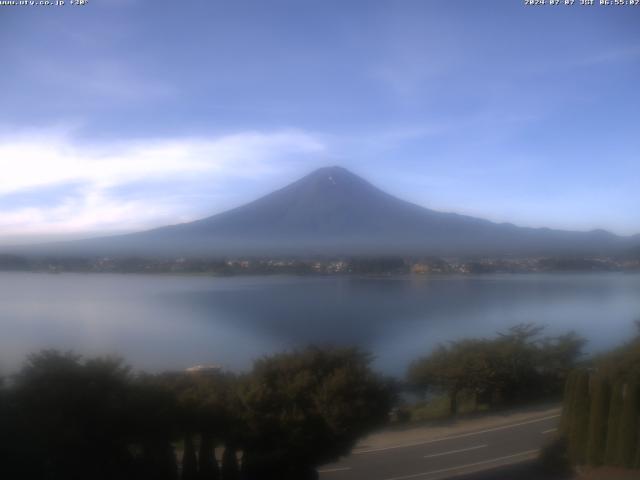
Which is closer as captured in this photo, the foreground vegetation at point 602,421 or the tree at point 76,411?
the tree at point 76,411

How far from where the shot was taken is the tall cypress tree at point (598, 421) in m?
6.67

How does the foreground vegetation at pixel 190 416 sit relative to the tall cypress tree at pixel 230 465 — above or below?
above

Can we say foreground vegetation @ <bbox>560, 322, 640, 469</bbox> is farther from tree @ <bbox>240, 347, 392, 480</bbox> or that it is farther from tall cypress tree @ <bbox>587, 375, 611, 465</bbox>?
tree @ <bbox>240, 347, 392, 480</bbox>

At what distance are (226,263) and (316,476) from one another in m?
3.77

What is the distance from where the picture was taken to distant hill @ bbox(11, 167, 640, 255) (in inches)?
405

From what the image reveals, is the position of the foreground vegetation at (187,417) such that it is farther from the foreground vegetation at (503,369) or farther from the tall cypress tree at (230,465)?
the foreground vegetation at (503,369)

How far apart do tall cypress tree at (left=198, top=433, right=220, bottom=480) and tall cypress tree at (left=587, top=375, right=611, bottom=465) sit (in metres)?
4.26

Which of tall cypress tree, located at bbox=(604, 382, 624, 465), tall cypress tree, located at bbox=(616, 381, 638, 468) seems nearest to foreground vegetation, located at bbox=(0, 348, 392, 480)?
tall cypress tree, located at bbox=(604, 382, 624, 465)

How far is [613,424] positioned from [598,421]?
17 cm

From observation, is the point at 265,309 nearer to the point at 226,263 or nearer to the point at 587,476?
the point at 226,263

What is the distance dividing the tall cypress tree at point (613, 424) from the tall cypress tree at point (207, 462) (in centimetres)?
446

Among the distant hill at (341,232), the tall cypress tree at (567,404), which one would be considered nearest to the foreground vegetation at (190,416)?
the tall cypress tree at (567,404)

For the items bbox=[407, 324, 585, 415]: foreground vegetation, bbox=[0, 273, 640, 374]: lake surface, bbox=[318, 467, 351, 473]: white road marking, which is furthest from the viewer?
bbox=[407, 324, 585, 415]: foreground vegetation

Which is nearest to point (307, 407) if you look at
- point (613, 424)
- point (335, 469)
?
point (335, 469)
